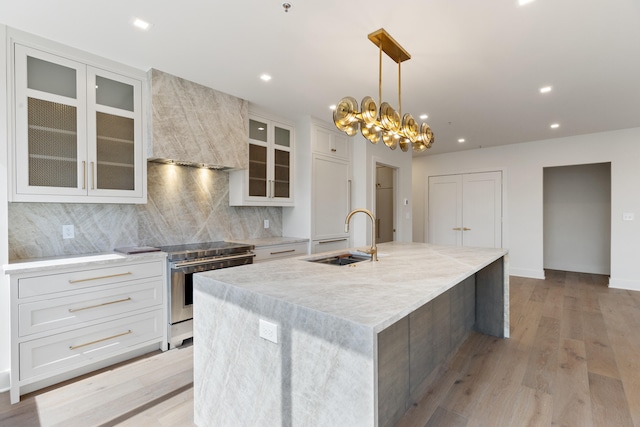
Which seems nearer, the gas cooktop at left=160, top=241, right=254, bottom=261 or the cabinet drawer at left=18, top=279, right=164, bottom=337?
the cabinet drawer at left=18, top=279, right=164, bottom=337

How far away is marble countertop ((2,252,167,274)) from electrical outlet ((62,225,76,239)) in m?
0.24

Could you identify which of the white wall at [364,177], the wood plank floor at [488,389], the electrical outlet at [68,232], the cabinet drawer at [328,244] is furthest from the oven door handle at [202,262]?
the white wall at [364,177]

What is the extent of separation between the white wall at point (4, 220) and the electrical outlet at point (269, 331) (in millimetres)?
1992

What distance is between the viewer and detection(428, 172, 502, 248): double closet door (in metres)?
6.07

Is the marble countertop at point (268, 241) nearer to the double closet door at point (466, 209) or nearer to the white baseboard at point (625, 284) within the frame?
the double closet door at point (466, 209)

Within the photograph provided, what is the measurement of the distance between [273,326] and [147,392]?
1.48 m

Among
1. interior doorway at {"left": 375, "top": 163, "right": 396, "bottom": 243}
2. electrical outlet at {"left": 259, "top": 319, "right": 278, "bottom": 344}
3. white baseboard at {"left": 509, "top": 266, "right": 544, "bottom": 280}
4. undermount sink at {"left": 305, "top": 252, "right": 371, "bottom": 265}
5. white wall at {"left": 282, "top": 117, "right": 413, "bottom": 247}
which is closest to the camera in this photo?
electrical outlet at {"left": 259, "top": 319, "right": 278, "bottom": 344}

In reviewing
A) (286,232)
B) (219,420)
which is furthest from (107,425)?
(286,232)

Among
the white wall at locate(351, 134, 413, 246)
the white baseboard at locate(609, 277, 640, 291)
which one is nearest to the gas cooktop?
the white wall at locate(351, 134, 413, 246)

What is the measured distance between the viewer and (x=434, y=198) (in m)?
6.83

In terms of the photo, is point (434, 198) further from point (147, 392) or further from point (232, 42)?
point (147, 392)

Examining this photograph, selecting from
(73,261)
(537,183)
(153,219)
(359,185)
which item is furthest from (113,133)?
(537,183)

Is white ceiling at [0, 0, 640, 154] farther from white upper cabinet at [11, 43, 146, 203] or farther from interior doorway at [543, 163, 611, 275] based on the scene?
interior doorway at [543, 163, 611, 275]

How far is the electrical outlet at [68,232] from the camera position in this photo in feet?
8.69
